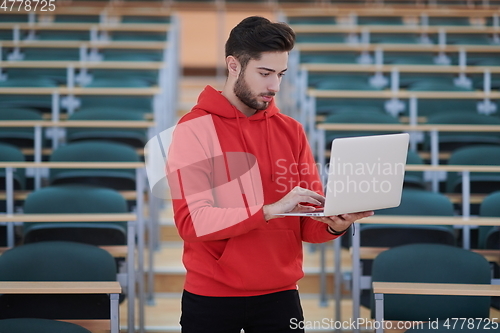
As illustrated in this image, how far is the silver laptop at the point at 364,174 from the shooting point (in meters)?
1.18

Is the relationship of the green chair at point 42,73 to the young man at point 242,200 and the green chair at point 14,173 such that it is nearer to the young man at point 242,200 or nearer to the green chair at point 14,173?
the green chair at point 14,173

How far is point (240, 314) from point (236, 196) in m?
0.24

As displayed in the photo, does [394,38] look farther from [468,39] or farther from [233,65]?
[233,65]

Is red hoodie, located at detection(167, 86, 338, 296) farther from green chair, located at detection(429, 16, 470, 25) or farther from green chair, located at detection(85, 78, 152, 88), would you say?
green chair, located at detection(429, 16, 470, 25)

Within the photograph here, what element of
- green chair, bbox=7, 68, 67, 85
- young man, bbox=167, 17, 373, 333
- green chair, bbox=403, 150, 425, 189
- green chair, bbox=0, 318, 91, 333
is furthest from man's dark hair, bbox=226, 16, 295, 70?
green chair, bbox=7, 68, 67, 85

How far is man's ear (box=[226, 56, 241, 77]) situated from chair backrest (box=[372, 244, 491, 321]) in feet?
3.09

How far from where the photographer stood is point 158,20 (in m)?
5.86

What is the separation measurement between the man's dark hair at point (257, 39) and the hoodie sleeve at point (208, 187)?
15cm

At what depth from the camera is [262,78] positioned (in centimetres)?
124

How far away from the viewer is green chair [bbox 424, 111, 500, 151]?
3.26 meters

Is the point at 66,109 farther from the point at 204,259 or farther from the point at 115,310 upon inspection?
the point at 204,259

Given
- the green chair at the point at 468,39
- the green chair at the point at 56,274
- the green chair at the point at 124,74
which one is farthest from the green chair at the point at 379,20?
the green chair at the point at 56,274

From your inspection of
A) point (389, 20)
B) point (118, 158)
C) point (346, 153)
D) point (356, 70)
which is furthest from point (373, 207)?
point (389, 20)

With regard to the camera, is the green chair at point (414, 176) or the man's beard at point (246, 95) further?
the green chair at point (414, 176)
